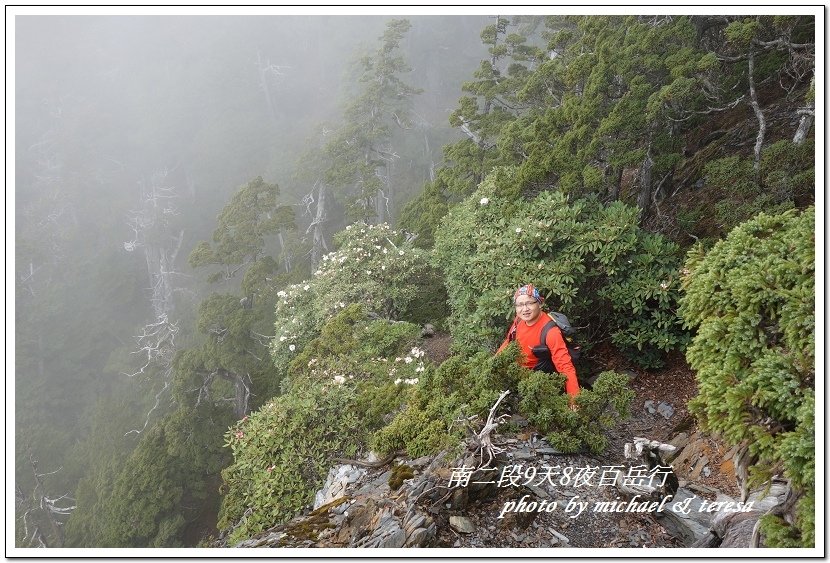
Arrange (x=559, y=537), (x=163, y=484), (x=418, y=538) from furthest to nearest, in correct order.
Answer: (x=163, y=484), (x=559, y=537), (x=418, y=538)

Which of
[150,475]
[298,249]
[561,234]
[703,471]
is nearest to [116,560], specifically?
[703,471]

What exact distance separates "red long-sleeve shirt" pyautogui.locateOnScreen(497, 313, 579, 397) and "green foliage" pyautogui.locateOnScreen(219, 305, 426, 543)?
116cm

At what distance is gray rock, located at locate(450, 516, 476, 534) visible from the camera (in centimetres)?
299

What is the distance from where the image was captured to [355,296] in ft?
27.3

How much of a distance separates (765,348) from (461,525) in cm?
187

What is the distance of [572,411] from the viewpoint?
360 centimetres

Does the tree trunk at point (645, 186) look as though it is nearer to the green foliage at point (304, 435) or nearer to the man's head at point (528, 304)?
the man's head at point (528, 304)

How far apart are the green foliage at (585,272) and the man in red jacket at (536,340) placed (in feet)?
A: 2.83

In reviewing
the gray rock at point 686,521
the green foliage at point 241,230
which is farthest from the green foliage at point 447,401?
the green foliage at point 241,230

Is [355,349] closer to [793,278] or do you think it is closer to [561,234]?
[561,234]

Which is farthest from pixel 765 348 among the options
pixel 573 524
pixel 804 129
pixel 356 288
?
pixel 356 288

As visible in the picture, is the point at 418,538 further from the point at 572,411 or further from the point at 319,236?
the point at 319,236

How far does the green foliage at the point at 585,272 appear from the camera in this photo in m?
5.12

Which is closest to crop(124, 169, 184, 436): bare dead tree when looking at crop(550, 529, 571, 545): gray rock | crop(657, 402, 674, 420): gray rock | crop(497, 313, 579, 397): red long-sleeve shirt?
crop(497, 313, 579, 397): red long-sleeve shirt
